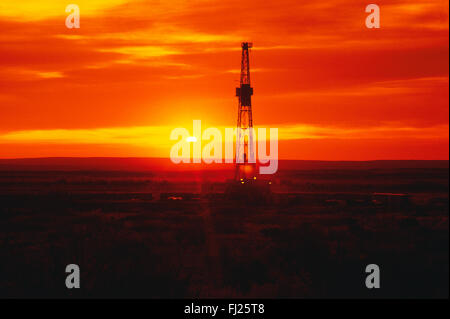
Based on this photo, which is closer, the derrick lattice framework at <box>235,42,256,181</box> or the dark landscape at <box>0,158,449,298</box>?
the dark landscape at <box>0,158,449,298</box>

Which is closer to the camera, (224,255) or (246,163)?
(224,255)

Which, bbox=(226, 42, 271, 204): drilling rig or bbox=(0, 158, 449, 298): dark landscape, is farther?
bbox=(226, 42, 271, 204): drilling rig

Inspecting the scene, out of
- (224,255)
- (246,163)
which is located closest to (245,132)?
(246,163)

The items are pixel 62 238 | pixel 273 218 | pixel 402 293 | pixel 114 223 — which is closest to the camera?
pixel 402 293

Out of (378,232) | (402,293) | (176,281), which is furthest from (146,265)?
(378,232)

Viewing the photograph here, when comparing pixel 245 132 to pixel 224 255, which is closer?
pixel 224 255

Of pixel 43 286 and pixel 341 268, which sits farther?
pixel 341 268

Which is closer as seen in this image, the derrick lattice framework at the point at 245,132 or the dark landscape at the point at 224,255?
the dark landscape at the point at 224,255

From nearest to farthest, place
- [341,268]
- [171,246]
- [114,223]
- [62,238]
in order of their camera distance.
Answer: [341,268] < [171,246] < [62,238] < [114,223]

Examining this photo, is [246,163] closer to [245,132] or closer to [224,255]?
[245,132]
